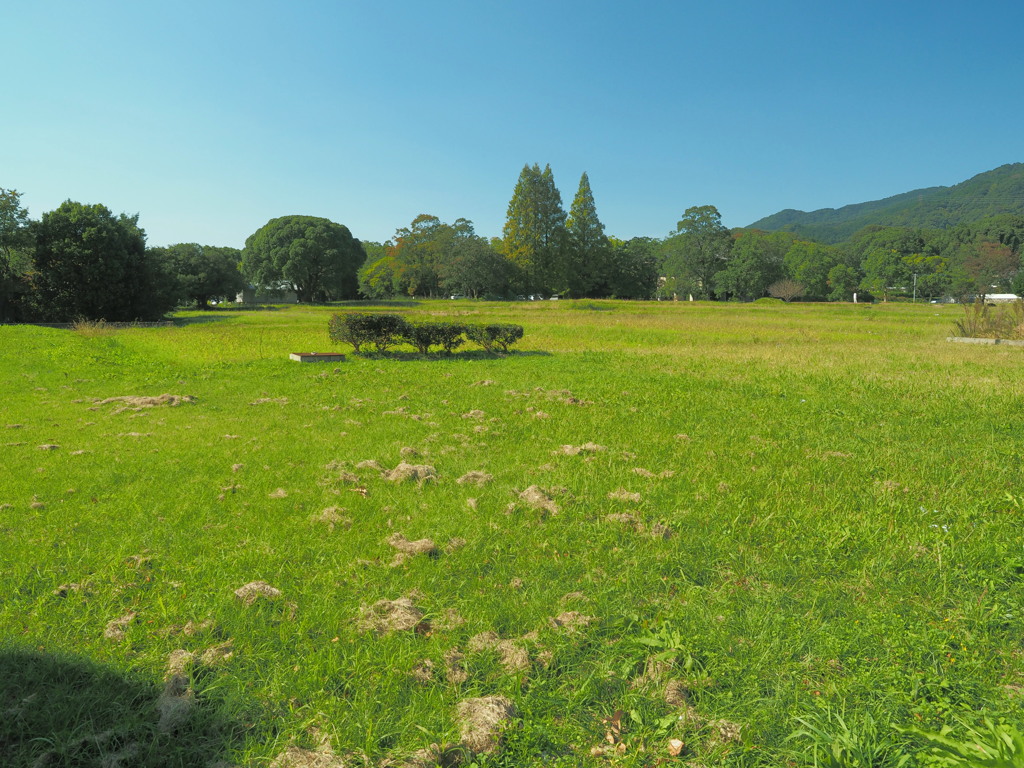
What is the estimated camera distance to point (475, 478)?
602 cm

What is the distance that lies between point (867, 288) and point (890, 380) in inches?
3741

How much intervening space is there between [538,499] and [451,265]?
61.7 metres

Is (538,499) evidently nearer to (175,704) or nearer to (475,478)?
(475,478)

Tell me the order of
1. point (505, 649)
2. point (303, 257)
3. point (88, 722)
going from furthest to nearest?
point (303, 257) → point (505, 649) → point (88, 722)

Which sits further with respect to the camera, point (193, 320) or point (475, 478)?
point (193, 320)

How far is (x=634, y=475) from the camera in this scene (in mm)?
6137

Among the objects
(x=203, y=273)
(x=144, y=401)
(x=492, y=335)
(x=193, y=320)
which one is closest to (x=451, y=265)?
(x=203, y=273)

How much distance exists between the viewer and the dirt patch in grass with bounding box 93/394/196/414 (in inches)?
385

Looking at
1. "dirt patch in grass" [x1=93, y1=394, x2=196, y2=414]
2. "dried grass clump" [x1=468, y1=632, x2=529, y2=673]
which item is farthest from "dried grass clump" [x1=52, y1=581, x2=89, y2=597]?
"dirt patch in grass" [x1=93, y1=394, x2=196, y2=414]

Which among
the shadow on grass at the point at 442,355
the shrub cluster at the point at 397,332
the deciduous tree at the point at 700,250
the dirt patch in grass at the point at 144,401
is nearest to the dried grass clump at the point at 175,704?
the dirt patch in grass at the point at 144,401

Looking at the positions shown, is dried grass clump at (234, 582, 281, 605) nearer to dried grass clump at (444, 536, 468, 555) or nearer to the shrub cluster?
dried grass clump at (444, 536, 468, 555)

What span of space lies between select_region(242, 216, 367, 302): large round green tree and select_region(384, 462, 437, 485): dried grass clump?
209 feet

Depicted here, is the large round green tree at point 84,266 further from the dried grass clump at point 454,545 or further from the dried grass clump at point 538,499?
the dried grass clump at point 454,545

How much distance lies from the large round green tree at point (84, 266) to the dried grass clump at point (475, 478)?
39672mm
